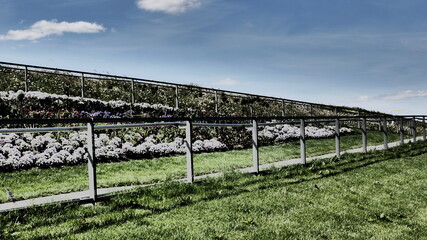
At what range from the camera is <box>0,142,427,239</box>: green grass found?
396cm

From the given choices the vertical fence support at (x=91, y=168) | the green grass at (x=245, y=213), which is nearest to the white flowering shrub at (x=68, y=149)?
the vertical fence support at (x=91, y=168)

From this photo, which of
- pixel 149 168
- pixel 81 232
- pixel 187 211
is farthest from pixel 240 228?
pixel 149 168

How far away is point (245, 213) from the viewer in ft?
15.4

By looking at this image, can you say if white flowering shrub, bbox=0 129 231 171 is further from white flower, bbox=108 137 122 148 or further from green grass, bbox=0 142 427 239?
green grass, bbox=0 142 427 239

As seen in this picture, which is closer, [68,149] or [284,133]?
[68,149]

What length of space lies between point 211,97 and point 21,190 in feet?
61.2

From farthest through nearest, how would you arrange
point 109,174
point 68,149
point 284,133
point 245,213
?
point 284,133 → point 68,149 → point 109,174 → point 245,213

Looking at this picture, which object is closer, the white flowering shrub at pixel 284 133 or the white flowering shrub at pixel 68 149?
the white flowering shrub at pixel 68 149

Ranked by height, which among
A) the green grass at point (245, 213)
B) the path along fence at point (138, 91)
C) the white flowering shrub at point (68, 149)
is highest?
the path along fence at point (138, 91)

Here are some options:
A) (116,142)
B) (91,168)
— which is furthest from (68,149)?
(91,168)

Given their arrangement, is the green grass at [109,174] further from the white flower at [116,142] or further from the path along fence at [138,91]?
the path along fence at [138,91]

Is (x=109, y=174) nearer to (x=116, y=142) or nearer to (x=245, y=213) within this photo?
(x=116, y=142)

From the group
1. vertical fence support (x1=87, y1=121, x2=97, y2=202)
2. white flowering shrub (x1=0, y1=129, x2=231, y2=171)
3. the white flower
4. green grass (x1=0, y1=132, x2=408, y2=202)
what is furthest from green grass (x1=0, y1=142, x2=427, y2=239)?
the white flower

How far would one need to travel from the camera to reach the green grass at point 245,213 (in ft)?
13.0
